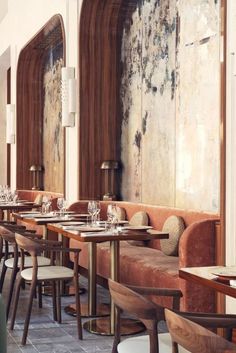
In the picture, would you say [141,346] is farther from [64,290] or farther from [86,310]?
[64,290]

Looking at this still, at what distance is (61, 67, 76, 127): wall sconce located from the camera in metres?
8.17

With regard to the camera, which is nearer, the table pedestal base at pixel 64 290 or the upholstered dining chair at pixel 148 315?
the upholstered dining chair at pixel 148 315

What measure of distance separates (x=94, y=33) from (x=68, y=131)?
1421 millimetres

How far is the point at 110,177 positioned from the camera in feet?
26.7

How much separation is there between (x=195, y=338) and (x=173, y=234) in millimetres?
3878

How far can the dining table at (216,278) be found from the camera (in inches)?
109

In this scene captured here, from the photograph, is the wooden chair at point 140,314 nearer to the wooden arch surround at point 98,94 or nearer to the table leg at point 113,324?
the table leg at point 113,324

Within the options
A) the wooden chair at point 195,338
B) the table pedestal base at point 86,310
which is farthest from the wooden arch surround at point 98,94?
the wooden chair at point 195,338

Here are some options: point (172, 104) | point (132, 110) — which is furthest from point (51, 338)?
point (132, 110)

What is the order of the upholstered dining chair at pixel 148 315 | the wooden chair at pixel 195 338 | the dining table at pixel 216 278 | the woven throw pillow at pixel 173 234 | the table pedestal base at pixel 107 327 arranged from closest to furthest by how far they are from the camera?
1. the wooden chair at pixel 195 338
2. the upholstered dining chair at pixel 148 315
3. the dining table at pixel 216 278
4. the table pedestal base at pixel 107 327
5. the woven throw pillow at pixel 173 234

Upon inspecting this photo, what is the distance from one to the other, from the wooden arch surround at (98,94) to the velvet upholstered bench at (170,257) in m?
1.17

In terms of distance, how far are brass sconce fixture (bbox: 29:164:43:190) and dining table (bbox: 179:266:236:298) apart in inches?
356

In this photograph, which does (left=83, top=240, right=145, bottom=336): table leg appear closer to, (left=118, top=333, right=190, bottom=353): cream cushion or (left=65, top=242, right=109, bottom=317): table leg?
(left=65, top=242, right=109, bottom=317): table leg

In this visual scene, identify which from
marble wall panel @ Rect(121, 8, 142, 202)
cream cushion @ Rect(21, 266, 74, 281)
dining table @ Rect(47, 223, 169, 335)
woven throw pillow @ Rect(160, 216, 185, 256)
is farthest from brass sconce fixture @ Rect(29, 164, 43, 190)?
cream cushion @ Rect(21, 266, 74, 281)
